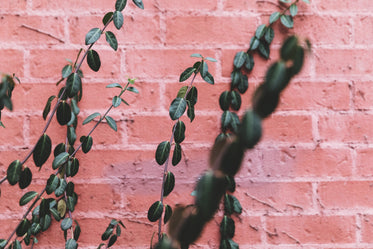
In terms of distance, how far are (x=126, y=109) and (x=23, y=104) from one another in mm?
248

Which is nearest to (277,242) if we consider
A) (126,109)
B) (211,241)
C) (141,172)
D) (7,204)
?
(211,241)

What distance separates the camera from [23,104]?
824 millimetres

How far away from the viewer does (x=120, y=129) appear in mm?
829

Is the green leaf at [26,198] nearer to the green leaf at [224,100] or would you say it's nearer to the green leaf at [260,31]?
the green leaf at [224,100]

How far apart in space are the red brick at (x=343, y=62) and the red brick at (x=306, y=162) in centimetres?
19

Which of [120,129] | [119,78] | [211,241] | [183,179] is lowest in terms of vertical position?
[211,241]

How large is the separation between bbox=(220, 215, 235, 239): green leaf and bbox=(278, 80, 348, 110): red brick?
302 mm

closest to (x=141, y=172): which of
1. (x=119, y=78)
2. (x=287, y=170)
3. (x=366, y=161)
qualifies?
(x=119, y=78)

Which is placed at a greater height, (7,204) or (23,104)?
(23,104)

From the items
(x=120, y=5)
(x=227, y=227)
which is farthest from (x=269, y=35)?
(x=227, y=227)

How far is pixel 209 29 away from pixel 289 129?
0.32m

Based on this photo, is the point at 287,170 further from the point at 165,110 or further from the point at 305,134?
the point at 165,110

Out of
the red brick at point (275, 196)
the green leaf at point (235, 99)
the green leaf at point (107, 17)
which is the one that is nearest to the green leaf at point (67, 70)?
the green leaf at point (107, 17)

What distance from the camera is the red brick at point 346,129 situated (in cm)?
84
